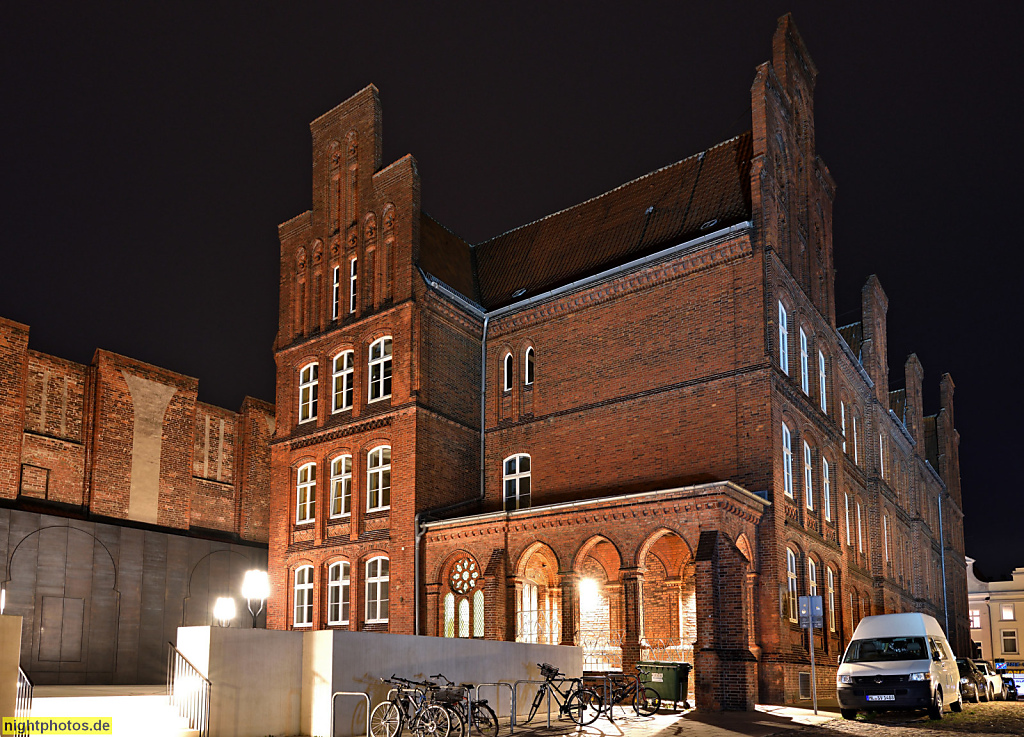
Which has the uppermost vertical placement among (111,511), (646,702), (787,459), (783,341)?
(783,341)

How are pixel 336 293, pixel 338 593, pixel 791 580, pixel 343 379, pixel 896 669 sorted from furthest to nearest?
pixel 336 293, pixel 343 379, pixel 338 593, pixel 791 580, pixel 896 669

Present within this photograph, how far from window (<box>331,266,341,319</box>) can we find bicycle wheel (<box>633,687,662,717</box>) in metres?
16.6

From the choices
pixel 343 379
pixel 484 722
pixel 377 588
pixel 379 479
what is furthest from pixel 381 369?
pixel 484 722

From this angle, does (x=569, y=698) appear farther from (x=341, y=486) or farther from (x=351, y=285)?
(x=351, y=285)

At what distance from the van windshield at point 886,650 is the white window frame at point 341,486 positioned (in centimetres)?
1541

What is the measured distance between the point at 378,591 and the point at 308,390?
769 cm

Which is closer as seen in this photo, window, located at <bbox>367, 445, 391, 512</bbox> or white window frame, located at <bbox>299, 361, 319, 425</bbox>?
window, located at <bbox>367, 445, 391, 512</bbox>

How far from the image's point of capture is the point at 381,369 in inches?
1185

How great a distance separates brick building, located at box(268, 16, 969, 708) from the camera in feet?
80.7

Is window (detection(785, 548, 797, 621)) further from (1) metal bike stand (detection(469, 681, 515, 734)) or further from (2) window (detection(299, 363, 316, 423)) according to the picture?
(2) window (detection(299, 363, 316, 423))

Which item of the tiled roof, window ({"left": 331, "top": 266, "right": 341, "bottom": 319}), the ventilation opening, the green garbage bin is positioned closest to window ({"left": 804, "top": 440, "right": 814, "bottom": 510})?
the ventilation opening

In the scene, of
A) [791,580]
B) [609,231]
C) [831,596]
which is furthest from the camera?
[609,231]

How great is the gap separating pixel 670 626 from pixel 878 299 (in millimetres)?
22392

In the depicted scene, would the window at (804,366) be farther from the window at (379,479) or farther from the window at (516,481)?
the window at (379,479)
